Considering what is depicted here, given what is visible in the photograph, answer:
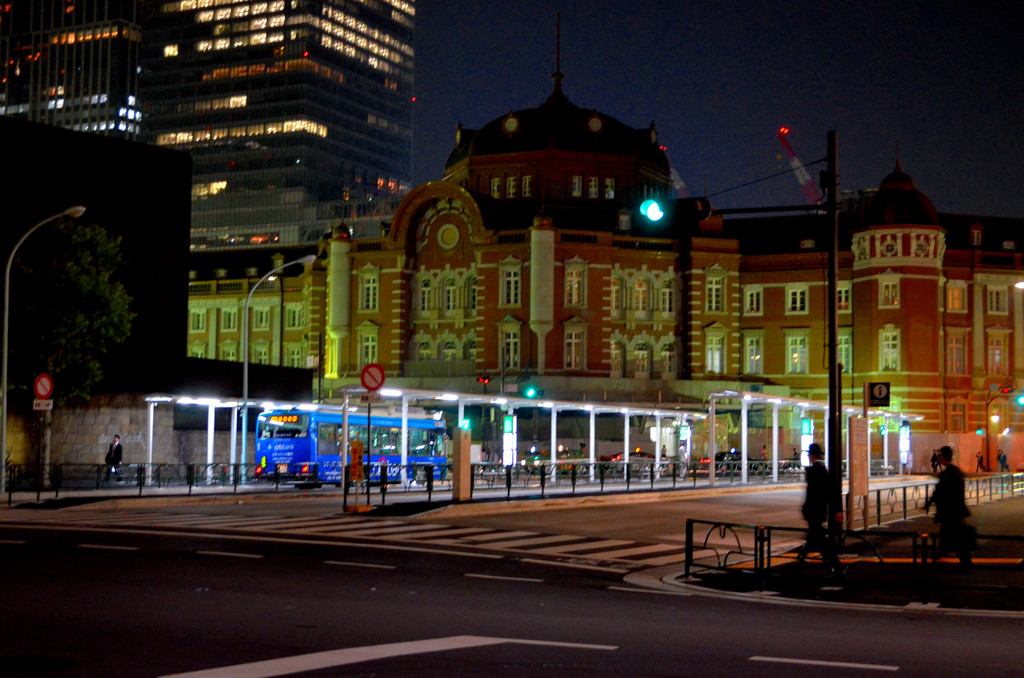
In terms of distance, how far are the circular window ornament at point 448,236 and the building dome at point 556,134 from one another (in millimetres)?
7257

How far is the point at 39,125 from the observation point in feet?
136

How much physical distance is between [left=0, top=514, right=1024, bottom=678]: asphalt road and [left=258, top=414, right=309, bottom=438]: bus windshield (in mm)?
27978

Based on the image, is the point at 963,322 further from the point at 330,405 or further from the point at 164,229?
the point at 164,229

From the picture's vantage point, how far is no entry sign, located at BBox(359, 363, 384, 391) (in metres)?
26.0

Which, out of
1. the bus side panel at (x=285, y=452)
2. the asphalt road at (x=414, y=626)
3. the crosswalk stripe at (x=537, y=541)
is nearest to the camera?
the asphalt road at (x=414, y=626)

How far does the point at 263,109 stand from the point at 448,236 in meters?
93.3

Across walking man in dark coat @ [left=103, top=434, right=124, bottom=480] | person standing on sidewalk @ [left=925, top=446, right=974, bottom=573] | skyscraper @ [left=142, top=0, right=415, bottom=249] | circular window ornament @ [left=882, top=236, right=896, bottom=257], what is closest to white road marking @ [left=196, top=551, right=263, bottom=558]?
person standing on sidewalk @ [left=925, top=446, right=974, bottom=573]

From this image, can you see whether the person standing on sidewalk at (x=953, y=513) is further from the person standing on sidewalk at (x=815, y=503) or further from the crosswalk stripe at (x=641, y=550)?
the crosswalk stripe at (x=641, y=550)

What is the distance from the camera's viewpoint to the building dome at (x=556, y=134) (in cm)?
7744

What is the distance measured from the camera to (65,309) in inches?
1500

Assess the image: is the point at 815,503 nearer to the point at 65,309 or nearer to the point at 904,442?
the point at 65,309

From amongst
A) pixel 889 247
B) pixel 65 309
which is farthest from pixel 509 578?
pixel 889 247

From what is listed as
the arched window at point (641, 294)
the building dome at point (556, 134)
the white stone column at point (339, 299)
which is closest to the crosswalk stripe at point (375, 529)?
the arched window at point (641, 294)

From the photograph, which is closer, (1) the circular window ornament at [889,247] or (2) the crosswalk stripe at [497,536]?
(2) the crosswalk stripe at [497,536]
